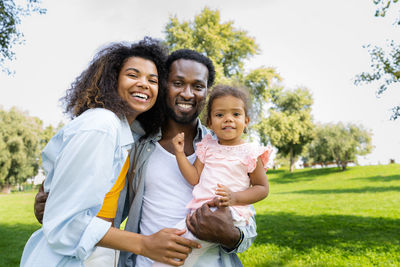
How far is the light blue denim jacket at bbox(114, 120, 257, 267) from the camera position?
2318mm

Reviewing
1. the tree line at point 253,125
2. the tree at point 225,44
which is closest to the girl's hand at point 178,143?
the tree line at point 253,125

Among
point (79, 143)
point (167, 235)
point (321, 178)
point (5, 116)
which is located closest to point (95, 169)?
point (79, 143)

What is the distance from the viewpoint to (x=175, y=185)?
2588 millimetres

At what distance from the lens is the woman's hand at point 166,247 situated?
1.75 metres

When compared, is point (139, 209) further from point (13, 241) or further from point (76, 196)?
point (13, 241)

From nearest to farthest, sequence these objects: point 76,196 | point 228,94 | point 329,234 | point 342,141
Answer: point 76,196 < point 228,94 < point 329,234 < point 342,141

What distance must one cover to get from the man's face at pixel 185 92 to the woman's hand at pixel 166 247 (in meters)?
1.34

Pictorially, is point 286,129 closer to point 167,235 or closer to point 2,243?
point 2,243

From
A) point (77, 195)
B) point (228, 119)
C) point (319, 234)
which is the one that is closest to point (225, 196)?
point (228, 119)

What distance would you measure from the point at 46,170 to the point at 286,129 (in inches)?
1097

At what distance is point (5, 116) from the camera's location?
105 feet

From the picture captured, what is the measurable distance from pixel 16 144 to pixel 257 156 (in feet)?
A: 112

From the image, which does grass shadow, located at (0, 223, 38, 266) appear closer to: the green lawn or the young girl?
the green lawn

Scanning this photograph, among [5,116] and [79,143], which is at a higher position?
[5,116]
